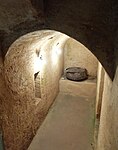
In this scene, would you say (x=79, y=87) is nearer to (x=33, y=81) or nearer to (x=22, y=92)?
(x=33, y=81)

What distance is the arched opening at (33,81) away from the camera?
9.32ft

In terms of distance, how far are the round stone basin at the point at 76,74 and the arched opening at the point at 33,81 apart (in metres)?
0.18

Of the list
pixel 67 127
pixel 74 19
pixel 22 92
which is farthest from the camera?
pixel 67 127

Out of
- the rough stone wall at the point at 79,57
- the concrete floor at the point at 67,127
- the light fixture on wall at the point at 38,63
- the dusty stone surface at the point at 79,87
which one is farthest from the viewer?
the rough stone wall at the point at 79,57

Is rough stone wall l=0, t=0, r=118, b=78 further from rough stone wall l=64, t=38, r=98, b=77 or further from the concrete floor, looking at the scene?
rough stone wall l=64, t=38, r=98, b=77

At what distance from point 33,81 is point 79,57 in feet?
11.1

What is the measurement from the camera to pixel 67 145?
4008 millimetres

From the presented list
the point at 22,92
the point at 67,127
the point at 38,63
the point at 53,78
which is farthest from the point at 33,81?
the point at 53,78

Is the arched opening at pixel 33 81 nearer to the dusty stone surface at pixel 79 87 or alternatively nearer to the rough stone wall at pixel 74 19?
the dusty stone surface at pixel 79 87

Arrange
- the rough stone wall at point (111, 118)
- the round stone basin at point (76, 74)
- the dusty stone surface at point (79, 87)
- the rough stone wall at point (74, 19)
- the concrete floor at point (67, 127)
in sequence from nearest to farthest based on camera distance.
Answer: the rough stone wall at point (111, 118) → the rough stone wall at point (74, 19) → the concrete floor at point (67, 127) → the dusty stone surface at point (79, 87) → the round stone basin at point (76, 74)

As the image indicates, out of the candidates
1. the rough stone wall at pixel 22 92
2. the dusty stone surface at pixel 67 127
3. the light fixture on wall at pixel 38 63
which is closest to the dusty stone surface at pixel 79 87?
the dusty stone surface at pixel 67 127

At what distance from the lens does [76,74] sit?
6.30 m

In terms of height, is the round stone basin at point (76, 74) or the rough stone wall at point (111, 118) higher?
the rough stone wall at point (111, 118)

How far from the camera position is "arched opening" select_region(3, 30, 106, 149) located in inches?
112
